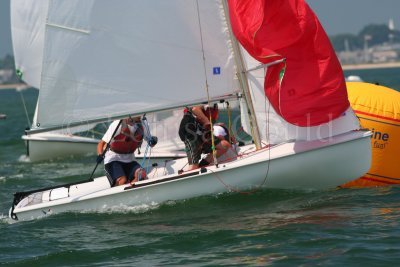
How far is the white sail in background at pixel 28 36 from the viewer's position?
45.3 ft

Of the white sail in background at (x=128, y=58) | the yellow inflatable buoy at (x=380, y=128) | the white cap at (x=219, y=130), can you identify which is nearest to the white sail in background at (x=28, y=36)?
the white cap at (x=219, y=130)

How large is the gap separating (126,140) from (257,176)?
1602 mm

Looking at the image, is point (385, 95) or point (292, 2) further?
point (385, 95)

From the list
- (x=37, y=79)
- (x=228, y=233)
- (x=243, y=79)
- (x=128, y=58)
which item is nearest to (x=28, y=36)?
(x=37, y=79)

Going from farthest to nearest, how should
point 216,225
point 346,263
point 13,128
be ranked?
point 13,128, point 216,225, point 346,263

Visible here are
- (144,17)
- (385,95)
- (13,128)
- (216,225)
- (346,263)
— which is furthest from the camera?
(13,128)

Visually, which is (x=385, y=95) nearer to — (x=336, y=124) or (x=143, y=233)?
(x=336, y=124)

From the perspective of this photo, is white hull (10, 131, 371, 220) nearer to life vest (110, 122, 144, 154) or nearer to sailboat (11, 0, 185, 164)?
life vest (110, 122, 144, 154)

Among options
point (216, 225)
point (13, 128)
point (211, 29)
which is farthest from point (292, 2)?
point (13, 128)

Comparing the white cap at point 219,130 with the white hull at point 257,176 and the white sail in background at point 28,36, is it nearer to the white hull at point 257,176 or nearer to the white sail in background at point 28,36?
the white hull at point 257,176

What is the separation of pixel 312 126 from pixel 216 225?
62.6 inches

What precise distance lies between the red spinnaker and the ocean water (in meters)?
1.05

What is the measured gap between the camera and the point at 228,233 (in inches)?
323

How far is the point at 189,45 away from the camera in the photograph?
30.7ft
